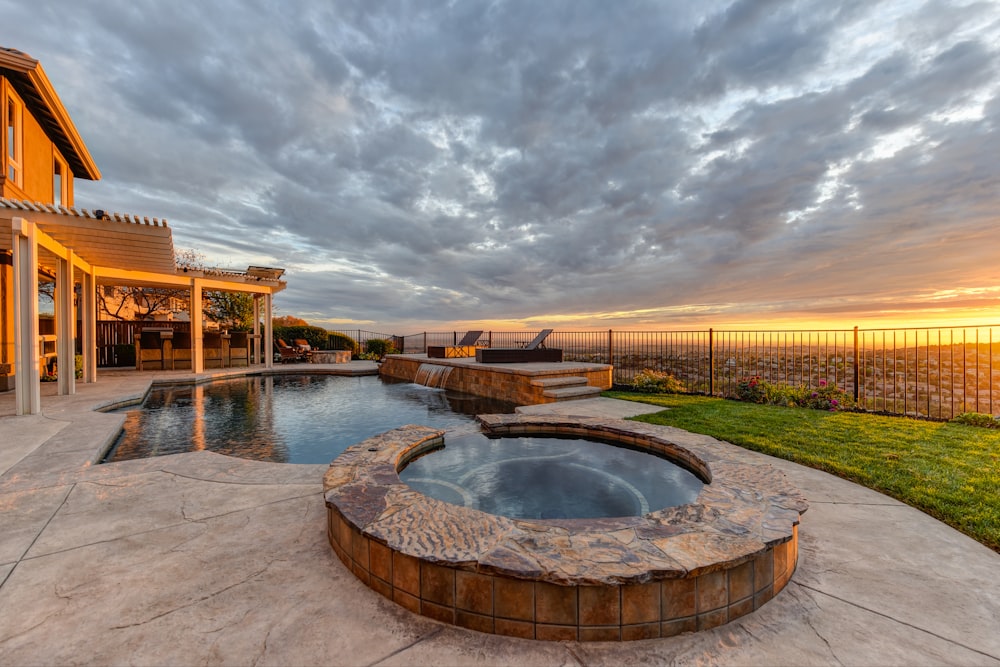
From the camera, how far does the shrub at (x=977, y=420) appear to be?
5414 millimetres

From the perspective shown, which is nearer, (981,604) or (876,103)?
(981,604)

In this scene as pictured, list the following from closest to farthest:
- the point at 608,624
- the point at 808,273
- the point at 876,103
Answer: the point at 608,624 → the point at 876,103 → the point at 808,273

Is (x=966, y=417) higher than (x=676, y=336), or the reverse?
(x=676, y=336)

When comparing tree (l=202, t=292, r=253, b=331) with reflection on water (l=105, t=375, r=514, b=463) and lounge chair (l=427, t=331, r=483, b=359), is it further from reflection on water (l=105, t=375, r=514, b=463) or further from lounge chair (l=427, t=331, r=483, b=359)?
lounge chair (l=427, t=331, r=483, b=359)

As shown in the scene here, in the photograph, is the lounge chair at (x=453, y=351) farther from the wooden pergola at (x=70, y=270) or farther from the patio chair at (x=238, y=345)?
the patio chair at (x=238, y=345)

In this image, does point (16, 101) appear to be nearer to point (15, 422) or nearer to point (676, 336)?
point (15, 422)

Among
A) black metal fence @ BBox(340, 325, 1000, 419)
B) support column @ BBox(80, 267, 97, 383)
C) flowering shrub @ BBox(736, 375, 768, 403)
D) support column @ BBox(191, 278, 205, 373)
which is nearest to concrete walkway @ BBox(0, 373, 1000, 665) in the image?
flowering shrub @ BBox(736, 375, 768, 403)

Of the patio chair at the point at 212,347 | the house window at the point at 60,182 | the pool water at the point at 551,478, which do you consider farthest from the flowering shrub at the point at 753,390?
the house window at the point at 60,182

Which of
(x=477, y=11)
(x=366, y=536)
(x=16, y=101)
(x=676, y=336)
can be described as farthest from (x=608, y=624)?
(x=16, y=101)

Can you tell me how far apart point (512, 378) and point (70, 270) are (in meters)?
10.1

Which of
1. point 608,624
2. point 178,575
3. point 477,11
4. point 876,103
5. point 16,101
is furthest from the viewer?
point 16,101

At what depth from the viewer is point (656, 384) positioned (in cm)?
937

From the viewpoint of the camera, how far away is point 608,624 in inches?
61.2

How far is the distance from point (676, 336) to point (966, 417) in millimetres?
5066
